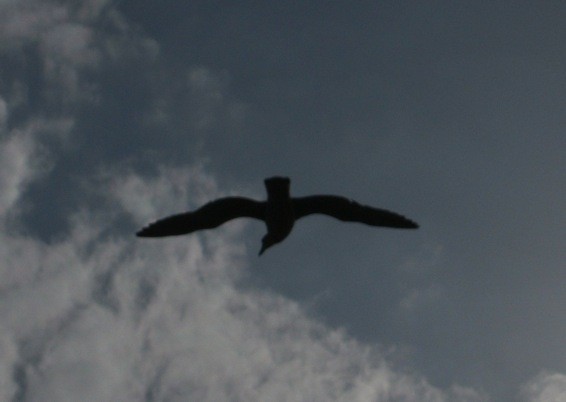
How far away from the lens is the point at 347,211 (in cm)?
1998

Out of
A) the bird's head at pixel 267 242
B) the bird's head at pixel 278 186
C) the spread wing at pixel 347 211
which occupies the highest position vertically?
the spread wing at pixel 347 211

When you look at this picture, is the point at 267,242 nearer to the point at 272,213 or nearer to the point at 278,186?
the point at 272,213

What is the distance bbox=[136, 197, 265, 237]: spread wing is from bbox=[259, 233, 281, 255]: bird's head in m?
0.51

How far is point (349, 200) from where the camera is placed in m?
19.8

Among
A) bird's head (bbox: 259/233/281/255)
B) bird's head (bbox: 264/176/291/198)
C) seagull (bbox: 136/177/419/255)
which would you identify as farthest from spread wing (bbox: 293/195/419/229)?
bird's head (bbox: 259/233/281/255)

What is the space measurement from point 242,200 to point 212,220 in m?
0.98

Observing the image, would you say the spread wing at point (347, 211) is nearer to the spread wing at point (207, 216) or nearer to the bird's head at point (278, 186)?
the bird's head at point (278, 186)

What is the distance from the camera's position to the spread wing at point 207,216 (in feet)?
64.2

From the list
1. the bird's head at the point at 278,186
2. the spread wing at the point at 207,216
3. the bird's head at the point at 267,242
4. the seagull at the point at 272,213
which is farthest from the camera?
the bird's head at the point at 267,242

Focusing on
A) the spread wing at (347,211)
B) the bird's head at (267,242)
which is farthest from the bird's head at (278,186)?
the bird's head at (267,242)

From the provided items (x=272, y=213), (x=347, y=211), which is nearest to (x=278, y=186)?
(x=272, y=213)

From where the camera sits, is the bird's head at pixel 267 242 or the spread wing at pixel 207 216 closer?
the spread wing at pixel 207 216

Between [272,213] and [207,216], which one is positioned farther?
[207,216]

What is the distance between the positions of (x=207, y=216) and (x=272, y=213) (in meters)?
1.65
